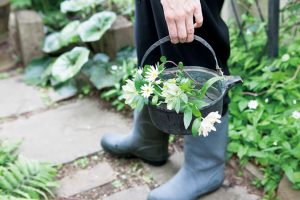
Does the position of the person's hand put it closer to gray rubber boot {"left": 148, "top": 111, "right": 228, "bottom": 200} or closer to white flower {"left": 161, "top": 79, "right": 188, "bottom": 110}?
white flower {"left": 161, "top": 79, "right": 188, "bottom": 110}

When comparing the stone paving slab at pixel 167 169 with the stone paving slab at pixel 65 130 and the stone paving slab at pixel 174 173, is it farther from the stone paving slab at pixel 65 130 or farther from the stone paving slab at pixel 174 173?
the stone paving slab at pixel 65 130

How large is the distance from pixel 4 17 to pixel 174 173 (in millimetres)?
2068

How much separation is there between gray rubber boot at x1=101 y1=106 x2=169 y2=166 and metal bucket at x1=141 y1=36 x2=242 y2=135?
1.66ft

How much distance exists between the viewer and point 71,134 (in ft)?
8.43

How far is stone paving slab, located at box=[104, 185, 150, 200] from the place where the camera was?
2049 mm

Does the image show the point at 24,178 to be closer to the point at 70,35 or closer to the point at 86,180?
the point at 86,180

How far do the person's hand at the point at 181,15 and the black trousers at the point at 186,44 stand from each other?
0.21m

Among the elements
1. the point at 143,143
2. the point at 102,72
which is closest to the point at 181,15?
the point at 143,143

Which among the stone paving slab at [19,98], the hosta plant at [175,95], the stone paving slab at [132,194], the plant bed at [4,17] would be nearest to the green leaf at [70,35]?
the stone paving slab at [19,98]

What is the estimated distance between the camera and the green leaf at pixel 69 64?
2896 mm

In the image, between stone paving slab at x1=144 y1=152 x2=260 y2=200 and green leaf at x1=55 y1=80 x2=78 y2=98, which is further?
green leaf at x1=55 y1=80 x2=78 y2=98

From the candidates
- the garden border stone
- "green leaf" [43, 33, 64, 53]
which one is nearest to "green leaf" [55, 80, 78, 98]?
"green leaf" [43, 33, 64, 53]

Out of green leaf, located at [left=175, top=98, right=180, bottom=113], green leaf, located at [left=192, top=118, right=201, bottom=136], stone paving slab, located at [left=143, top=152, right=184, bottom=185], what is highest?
green leaf, located at [left=175, top=98, right=180, bottom=113]

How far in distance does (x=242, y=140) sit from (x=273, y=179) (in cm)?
26
